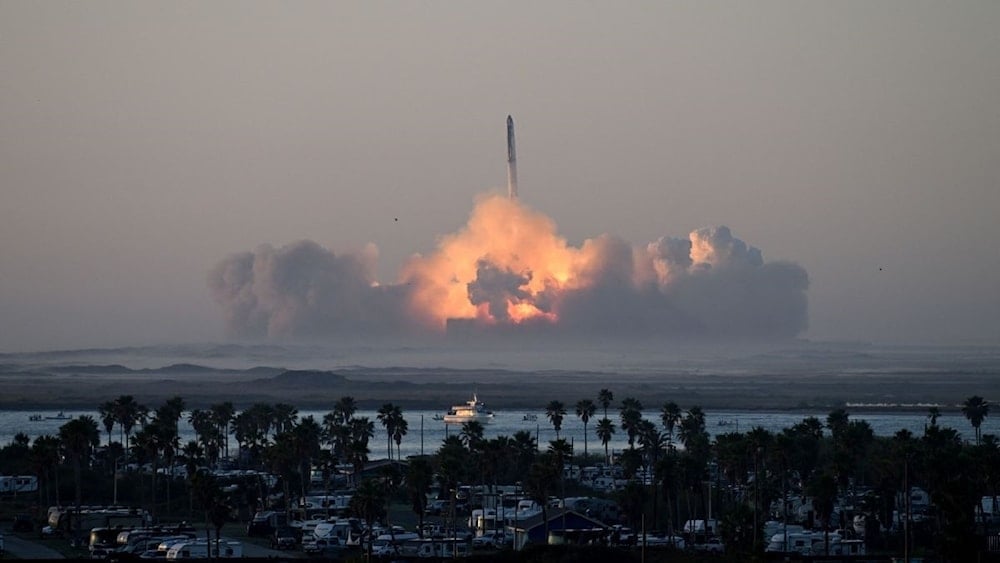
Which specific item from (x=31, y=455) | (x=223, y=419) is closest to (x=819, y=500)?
(x=31, y=455)

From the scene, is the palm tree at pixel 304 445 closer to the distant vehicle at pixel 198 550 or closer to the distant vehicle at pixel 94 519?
the distant vehicle at pixel 94 519

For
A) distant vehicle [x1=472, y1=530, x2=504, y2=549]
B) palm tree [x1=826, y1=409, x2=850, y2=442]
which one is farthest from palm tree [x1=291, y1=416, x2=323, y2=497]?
palm tree [x1=826, y1=409, x2=850, y2=442]

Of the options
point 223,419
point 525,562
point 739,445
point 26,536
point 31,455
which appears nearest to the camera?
point 525,562

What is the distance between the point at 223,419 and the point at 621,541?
73107mm

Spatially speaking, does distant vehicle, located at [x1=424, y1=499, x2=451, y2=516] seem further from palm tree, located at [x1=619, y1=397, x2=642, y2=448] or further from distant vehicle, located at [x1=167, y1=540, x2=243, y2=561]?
palm tree, located at [x1=619, y1=397, x2=642, y2=448]

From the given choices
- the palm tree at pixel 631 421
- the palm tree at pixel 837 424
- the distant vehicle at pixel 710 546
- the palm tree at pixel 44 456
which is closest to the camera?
the distant vehicle at pixel 710 546

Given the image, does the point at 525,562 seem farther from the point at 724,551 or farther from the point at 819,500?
the point at 819,500

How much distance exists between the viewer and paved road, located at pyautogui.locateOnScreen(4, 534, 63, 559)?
76.7 meters

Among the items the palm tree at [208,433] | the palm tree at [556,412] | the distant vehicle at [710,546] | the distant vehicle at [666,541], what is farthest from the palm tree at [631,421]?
the distant vehicle at [666,541]

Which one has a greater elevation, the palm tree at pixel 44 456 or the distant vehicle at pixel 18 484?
the palm tree at pixel 44 456

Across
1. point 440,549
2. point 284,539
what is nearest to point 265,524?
point 284,539

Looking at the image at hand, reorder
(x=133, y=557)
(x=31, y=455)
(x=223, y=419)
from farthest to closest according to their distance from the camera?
(x=223, y=419)
(x=31, y=455)
(x=133, y=557)

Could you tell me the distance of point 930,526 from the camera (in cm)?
8619

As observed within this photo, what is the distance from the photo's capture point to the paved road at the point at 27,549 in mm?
76669
